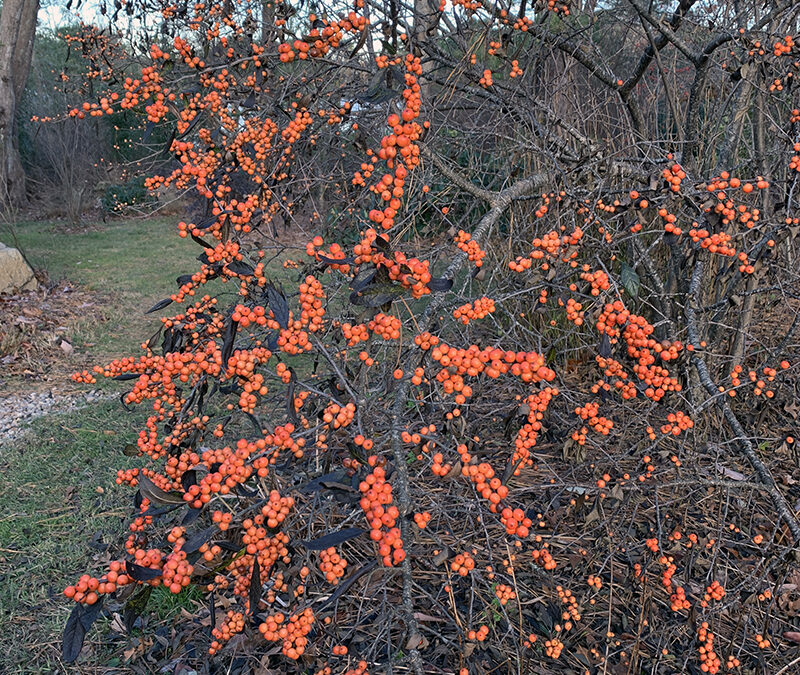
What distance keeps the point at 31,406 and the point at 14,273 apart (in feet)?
9.68

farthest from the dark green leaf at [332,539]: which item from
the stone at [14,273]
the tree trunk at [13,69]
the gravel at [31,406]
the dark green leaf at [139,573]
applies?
the tree trunk at [13,69]

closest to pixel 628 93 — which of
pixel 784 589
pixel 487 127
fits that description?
pixel 487 127

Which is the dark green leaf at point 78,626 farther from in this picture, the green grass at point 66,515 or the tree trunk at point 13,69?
the tree trunk at point 13,69

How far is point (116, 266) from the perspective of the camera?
30.2 feet

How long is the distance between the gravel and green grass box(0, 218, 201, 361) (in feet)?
2.39

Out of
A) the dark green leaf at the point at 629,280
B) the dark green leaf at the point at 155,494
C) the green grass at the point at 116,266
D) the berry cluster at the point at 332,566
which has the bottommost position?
the green grass at the point at 116,266

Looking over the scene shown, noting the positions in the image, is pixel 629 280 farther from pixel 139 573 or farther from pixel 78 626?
pixel 78 626

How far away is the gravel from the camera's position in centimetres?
438

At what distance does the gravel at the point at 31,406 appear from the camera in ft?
14.4

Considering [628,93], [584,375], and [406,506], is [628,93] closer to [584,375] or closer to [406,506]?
[584,375]

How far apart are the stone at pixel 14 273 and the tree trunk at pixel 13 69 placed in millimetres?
4975

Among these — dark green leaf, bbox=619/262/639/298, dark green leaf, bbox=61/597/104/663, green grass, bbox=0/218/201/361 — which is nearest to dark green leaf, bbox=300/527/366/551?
dark green leaf, bbox=61/597/104/663

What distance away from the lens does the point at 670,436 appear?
123 inches

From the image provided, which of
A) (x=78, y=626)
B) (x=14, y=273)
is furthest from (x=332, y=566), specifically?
(x=14, y=273)
